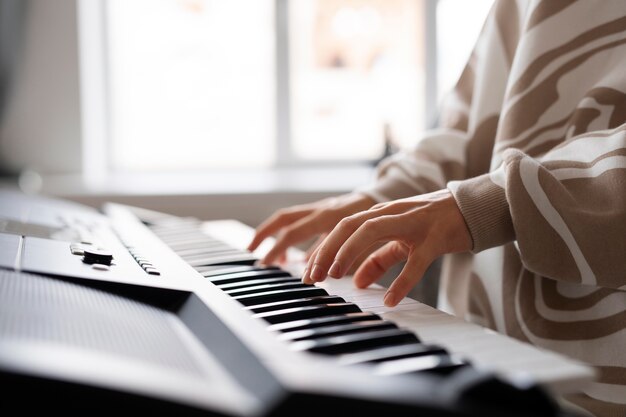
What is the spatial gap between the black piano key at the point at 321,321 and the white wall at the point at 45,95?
2.13 m

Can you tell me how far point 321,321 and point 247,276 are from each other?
0.84 feet

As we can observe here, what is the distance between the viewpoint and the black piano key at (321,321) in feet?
2.14

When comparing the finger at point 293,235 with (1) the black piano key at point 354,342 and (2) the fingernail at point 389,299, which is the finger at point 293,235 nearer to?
(2) the fingernail at point 389,299

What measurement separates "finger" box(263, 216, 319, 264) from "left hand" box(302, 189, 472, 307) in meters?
0.19

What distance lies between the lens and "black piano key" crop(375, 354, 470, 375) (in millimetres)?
545

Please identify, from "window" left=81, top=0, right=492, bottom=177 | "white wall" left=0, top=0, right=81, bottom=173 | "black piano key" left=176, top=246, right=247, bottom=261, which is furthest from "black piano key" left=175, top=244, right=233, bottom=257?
"window" left=81, top=0, right=492, bottom=177

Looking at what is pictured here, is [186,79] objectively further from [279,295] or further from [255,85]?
[279,295]

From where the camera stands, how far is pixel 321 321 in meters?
0.67

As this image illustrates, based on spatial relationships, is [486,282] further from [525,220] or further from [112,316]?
[112,316]

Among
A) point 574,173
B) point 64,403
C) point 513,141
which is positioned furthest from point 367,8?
point 64,403

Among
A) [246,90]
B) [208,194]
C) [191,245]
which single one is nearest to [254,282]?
[191,245]

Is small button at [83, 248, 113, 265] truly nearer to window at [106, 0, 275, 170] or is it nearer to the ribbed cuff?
the ribbed cuff

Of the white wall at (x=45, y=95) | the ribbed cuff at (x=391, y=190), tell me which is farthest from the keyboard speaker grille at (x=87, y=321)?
the white wall at (x=45, y=95)

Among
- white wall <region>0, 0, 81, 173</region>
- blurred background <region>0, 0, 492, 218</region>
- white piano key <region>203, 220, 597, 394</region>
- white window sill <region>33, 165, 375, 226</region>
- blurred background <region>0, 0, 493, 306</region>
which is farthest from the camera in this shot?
blurred background <region>0, 0, 492, 218</region>
